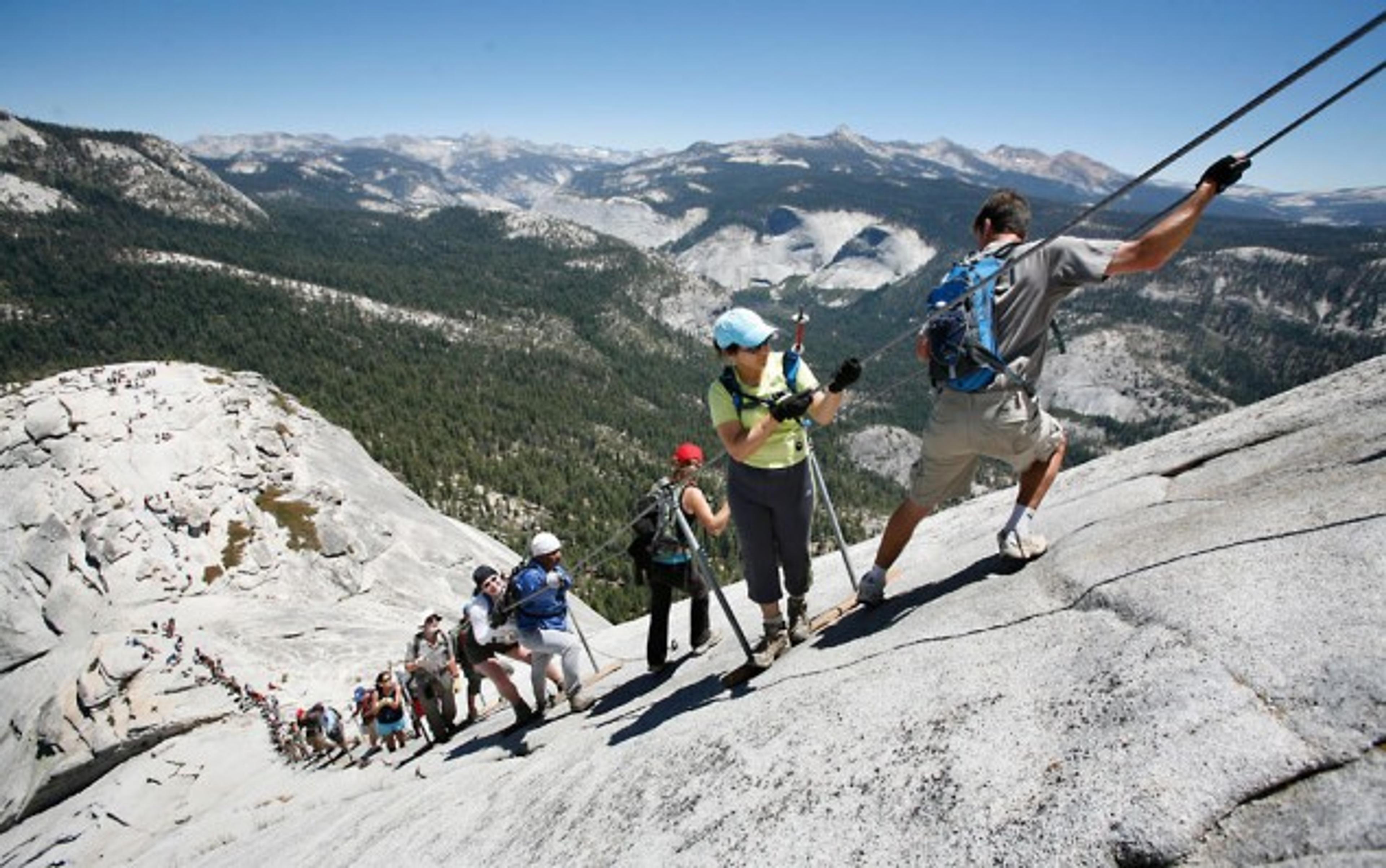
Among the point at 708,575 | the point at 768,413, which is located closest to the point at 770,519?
the point at 768,413

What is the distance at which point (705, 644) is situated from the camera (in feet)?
34.7

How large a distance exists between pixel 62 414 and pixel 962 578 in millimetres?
55033

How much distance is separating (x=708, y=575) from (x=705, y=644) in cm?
233

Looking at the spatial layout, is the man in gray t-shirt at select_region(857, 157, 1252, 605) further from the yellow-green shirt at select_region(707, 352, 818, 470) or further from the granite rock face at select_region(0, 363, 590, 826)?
the granite rock face at select_region(0, 363, 590, 826)

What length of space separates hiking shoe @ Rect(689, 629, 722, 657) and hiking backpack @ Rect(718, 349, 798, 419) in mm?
5203

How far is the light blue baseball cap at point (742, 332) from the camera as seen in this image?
608 cm

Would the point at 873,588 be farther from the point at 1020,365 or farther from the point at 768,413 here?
the point at 1020,365

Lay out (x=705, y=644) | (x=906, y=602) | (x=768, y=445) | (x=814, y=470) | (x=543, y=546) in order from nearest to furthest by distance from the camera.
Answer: (x=768, y=445), (x=906, y=602), (x=814, y=470), (x=705, y=644), (x=543, y=546)

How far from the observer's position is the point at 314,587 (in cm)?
3809


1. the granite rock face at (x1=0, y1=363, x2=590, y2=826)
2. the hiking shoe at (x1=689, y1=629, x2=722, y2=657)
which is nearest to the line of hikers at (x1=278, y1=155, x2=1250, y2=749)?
the hiking shoe at (x1=689, y1=629, x2=722, y2=657)

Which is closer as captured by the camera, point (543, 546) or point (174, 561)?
point (543, 546)

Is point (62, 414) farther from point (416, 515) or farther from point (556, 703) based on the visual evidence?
point (556, 703)

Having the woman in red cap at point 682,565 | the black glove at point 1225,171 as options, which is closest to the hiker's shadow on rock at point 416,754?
the woman in red cap at point 682,565

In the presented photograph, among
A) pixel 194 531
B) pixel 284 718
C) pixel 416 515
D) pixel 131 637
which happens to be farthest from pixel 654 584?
pixel 416 515
